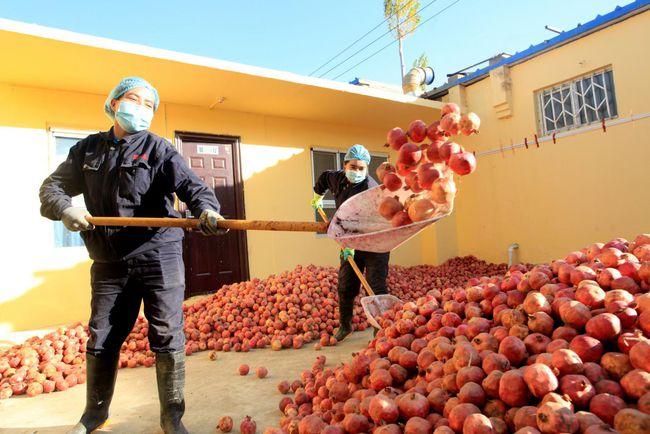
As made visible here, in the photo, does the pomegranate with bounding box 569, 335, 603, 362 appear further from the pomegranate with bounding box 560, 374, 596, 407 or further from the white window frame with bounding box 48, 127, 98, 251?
the white window frame with bounding box 48, 127, 98, 251

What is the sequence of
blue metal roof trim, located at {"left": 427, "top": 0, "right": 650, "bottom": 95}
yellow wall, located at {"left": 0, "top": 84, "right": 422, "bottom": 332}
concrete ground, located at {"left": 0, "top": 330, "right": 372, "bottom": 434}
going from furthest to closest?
blue metal roof trim, located at {"left": 427, "top": 0, "right": 650, "bottom": 95} → yellow wall, located at {"left": 0, "top": 84, "right": 422, "bottom": 332} → concrete ground, located at {"left": 0, "top": 330, "right": 372, "bottom": 434}

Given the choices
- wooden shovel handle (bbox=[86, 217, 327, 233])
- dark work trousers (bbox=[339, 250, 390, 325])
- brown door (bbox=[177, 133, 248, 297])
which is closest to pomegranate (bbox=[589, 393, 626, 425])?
wooden shovel handle (bbox=[86, 217, 327, 233])

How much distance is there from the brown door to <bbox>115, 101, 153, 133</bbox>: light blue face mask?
13.7 feet

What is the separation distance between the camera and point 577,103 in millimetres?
7113

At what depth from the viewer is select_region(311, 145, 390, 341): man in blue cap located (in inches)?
164

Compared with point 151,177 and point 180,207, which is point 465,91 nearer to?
point 180,207

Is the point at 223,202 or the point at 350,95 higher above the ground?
the point at 350,95

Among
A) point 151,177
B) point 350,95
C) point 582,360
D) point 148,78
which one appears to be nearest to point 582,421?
point 582,360

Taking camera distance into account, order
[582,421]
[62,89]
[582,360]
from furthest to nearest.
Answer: [62,89] → [582,360] → [582,421]

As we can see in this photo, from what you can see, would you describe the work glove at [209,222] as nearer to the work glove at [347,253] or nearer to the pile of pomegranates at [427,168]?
the pile of pomegranates at [427,168]

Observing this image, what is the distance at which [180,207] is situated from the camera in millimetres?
6566

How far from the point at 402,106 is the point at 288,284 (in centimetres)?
462

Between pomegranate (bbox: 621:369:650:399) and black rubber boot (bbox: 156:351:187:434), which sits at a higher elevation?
pomegranate (bbox: 621:369:650:399)

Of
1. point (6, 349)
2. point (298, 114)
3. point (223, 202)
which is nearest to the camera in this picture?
point (6, 349)
